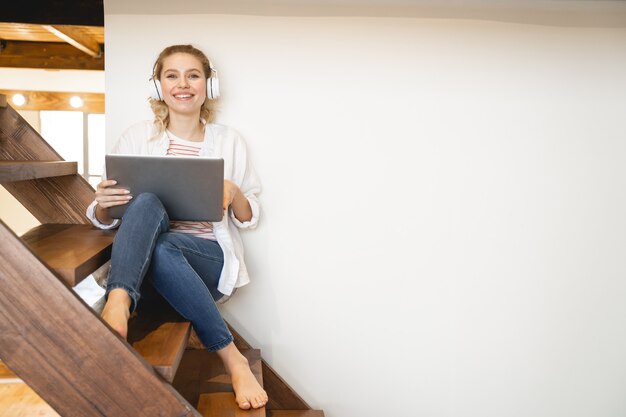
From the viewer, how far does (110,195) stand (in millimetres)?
1689

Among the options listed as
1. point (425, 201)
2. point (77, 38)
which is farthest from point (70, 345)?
point (77, 38)

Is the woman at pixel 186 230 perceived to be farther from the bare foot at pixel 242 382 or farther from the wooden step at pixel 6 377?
the wooden step at pixel 6 377

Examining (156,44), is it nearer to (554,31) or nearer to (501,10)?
(501,10)

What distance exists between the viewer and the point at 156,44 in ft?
6.95

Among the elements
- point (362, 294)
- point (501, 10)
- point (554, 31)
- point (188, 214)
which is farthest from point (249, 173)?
point (554, 31)

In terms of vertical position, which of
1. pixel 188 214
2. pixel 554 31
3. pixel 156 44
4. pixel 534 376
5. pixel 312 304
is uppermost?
pixel 554 31

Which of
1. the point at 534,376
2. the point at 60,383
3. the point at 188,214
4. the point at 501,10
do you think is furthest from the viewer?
the point at 534,376

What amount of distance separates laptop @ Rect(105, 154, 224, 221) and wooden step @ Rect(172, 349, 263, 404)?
20.5 inches

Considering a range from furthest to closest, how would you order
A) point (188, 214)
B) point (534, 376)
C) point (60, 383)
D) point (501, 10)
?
point (534, 376), point (501, 10), point (188, 214), point (60, 383)

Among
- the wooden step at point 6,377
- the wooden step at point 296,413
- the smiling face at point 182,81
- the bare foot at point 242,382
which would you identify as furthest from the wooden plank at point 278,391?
the wooden step at point 6,377

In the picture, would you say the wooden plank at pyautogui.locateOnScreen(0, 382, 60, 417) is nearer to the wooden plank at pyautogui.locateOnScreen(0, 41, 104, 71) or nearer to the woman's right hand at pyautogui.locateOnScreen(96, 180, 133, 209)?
the woman's right hand at pyautogui.locateOnScreen(96, 180, 133, 209)

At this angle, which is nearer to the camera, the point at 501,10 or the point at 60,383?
the point at 60,383

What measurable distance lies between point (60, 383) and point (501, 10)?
195 centimetres

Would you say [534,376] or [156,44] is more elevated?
[156,44]
